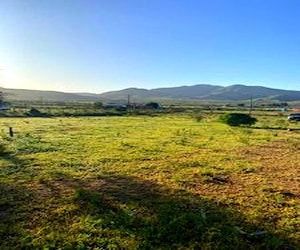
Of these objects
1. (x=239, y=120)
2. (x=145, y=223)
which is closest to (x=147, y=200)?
(x=145, y=223)

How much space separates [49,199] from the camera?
8812 millimetres

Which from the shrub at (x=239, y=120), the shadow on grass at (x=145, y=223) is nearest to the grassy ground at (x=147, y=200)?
the shadow on grass at (x=145, y=223)

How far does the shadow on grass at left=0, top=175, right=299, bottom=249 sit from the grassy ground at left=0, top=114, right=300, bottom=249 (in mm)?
17

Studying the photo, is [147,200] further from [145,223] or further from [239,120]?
[239,120]

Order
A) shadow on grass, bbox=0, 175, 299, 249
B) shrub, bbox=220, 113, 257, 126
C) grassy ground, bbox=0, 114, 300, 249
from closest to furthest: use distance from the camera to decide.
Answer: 1. shadow on grass, bbox=0, 175, 299, 249
2. grassy ground, bbox=0, 114, 300, 249
3. shrub, bbox=220, 113, 257, 126

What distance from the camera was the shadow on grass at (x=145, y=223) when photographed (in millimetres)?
6312

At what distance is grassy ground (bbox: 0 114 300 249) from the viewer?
6520 mm

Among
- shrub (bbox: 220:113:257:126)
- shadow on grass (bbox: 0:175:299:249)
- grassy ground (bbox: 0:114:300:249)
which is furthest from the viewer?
shrub (bbox: 220:113:257:126)

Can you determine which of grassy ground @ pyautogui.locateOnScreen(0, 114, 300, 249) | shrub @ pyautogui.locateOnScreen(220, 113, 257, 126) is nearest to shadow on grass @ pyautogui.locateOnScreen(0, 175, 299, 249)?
grassy ground @ pyautogui.locateOnScreen(0, 114, 300, 249)

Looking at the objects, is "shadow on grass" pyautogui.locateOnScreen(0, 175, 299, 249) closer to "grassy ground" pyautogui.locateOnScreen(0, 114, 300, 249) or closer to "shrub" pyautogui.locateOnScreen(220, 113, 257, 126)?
"grassy ground" pyautogui.locateOnScreen(0, 114, 300, 249)

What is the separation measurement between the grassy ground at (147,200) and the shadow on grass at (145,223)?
0.02 m

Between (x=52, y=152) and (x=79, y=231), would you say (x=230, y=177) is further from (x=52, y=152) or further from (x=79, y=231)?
(x=52, y=152)

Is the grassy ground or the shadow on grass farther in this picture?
the grassy ground

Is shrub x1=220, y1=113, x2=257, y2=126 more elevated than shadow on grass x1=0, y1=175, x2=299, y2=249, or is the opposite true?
shadow on grass x1=0, y1=175, x2=299, y2=249
